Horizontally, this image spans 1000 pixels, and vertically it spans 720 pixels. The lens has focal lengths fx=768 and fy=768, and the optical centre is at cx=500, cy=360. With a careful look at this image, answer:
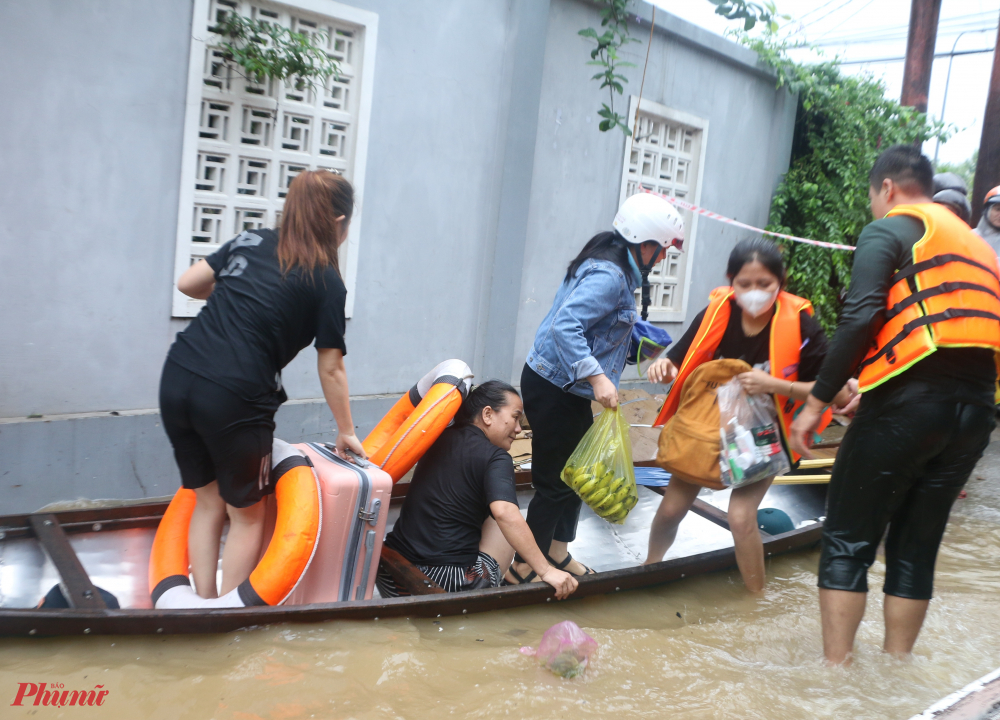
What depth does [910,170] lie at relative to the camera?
2.78 m

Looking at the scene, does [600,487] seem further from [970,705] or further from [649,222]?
[970,705]

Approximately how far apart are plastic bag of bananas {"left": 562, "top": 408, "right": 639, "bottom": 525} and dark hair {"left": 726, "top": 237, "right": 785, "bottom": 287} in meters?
0.81

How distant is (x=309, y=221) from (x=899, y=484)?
230 centimetres

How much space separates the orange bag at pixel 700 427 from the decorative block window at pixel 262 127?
2.68 meters

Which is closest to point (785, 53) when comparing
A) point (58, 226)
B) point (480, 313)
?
point (480, 313)

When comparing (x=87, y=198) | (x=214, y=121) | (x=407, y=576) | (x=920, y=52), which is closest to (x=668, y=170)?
(x=920, y=52)

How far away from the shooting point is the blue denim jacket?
10.6 ft

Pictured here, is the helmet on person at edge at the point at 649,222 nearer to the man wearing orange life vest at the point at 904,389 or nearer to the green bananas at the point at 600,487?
the man wearing orange life vest at the point at 904,389

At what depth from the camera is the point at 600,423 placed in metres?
3.36

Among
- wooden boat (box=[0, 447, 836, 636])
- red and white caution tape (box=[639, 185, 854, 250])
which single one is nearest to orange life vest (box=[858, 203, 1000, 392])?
wooden boat (box=[0, 447, 836, 636])

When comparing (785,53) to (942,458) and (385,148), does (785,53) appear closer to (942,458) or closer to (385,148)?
(385,148)

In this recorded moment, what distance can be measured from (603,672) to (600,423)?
3.32 feet

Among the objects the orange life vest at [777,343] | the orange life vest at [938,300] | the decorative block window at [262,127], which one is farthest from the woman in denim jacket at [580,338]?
the decorative block window at [262,127]

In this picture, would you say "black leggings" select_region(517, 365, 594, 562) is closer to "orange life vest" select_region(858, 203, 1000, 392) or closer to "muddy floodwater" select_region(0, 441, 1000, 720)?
"muddy floodwater" select_region(0, 441, 1000, 720)
